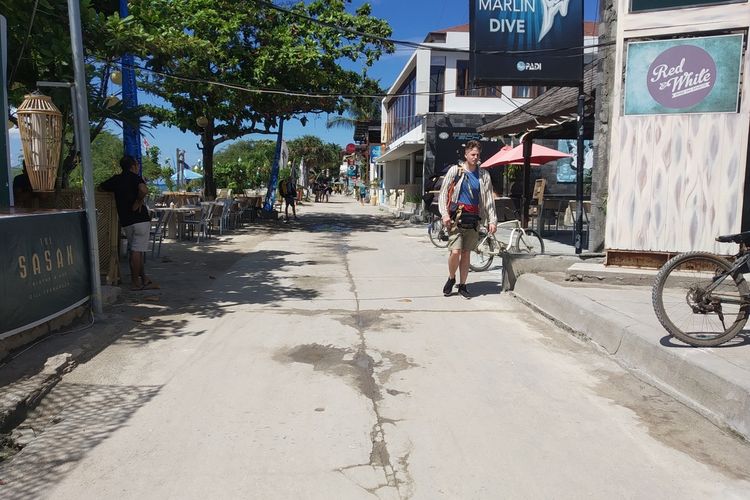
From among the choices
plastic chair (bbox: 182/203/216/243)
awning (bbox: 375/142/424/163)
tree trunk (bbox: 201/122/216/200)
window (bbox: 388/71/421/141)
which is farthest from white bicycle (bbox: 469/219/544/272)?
window (bbox: 388/71/421/141)

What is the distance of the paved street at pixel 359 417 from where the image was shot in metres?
3.22

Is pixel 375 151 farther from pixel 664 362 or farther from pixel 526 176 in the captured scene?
pixel 664 362

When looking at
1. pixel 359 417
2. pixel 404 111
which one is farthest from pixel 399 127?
pixel 359 417

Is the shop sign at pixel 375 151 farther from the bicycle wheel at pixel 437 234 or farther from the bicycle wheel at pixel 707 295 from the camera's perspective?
the bicycle wheel at pixel 707 295

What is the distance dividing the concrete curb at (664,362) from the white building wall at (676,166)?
69.2 inches

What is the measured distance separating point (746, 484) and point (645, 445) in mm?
577

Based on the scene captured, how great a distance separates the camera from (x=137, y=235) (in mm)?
8086

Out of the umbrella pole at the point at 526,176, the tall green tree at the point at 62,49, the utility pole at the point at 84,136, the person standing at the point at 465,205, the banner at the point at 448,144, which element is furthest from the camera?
the banner at the point at 448,144

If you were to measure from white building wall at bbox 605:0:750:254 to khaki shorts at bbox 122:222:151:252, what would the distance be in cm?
630

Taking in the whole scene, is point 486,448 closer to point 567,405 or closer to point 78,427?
point 567,405

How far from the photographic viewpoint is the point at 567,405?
14.2ft

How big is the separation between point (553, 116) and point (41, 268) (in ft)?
33.5

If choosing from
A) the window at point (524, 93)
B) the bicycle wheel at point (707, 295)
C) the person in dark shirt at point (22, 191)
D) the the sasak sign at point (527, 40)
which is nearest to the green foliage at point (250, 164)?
the window at point (524, 93)

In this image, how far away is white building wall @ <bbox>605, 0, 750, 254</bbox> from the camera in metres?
7.41
